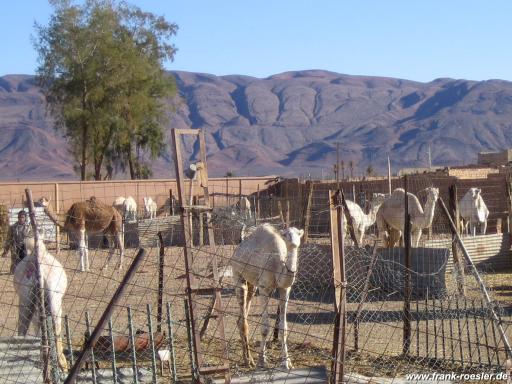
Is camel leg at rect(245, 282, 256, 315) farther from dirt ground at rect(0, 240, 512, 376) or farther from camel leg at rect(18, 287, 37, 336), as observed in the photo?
camel leg at rect(18, 287, 37, 336)

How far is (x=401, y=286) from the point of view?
14.8m

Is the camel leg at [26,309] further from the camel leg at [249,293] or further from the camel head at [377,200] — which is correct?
the camel head at [377,200]

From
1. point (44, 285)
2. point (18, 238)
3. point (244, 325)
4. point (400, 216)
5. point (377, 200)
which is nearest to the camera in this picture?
point (44, 285)

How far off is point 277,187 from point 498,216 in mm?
14777

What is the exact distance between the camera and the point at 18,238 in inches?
575

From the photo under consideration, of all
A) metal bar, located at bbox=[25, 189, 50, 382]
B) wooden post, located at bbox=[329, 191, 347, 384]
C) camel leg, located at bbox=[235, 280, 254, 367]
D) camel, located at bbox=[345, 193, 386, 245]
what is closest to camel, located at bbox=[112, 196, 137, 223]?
camel, located at bbox=[345, 193, 386, 245]

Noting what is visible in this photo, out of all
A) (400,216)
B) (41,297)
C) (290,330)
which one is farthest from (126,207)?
(41,297)

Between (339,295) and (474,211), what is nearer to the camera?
(339,295)

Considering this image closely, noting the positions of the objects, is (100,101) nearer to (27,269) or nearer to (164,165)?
(27,269)

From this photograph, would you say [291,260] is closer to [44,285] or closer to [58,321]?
[58,321]

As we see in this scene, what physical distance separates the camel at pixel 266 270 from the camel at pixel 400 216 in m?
9.10

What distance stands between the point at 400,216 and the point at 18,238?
8710 millimetres

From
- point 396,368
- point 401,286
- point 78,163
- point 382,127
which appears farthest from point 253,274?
point 382,127

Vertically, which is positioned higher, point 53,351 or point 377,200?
point 377,200
